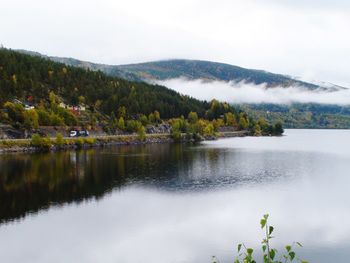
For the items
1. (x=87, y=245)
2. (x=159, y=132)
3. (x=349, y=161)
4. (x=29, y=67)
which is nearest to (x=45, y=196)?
(x=87, y=245)

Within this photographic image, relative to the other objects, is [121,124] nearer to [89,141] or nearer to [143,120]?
[143,120]

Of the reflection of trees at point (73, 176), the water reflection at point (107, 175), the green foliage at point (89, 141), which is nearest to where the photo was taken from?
the reflection of trees at point (73, 176)

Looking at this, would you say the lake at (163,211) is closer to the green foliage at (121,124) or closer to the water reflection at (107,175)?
the water reflection at (107,175)

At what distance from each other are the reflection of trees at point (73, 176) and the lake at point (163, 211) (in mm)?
180

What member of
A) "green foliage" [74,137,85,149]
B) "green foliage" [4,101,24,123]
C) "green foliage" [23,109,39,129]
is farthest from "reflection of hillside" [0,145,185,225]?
"green foliage" [4,101,24,123]

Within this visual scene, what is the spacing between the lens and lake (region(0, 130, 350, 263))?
36.7 metres

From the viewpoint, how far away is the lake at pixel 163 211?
36719 millimetres

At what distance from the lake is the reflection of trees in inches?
7.1

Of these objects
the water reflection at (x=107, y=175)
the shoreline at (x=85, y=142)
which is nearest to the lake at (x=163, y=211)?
the water reflection at (x=107, y=175)

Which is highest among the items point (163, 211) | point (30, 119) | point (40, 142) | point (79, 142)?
point (30, 119)

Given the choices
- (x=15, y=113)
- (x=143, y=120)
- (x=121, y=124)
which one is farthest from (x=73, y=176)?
(x=143, y=120)

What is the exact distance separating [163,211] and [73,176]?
2828 centimetres

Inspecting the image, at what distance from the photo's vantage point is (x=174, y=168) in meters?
86.9

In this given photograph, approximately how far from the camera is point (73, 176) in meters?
73.8
